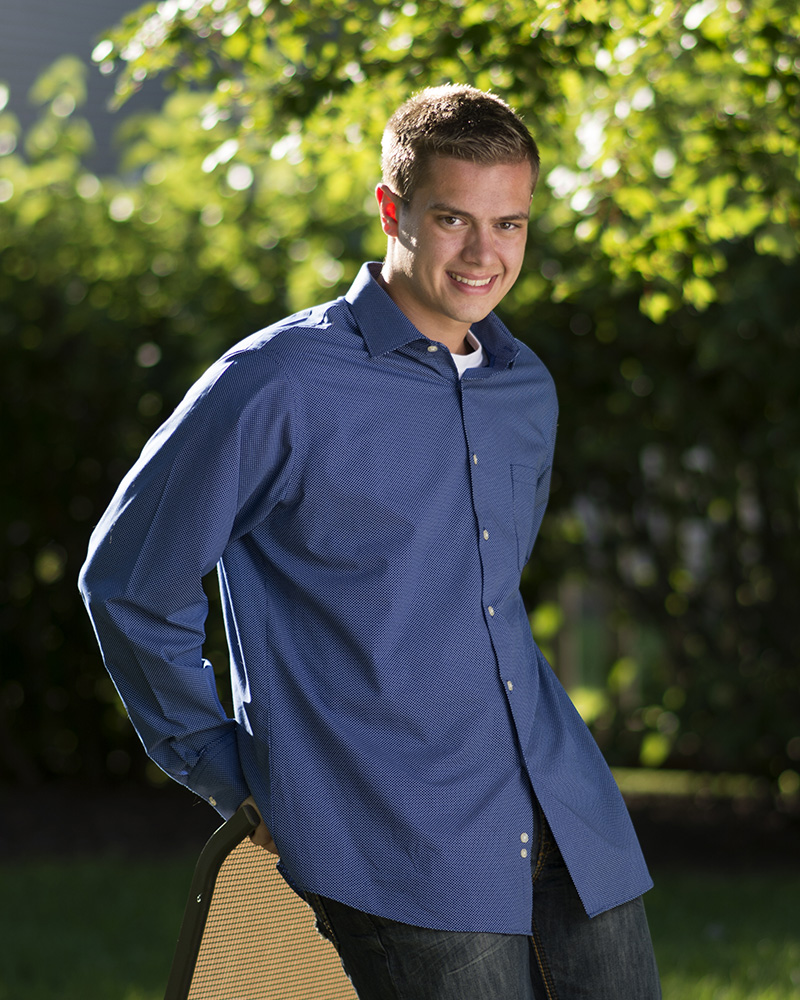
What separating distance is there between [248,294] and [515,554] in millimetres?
3793

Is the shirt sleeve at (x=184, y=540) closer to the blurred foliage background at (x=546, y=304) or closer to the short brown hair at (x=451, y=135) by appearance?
the short brown hair at (x=451, y=135)

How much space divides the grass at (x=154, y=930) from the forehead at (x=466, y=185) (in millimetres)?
2794

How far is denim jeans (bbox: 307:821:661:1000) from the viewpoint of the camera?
1812 mm

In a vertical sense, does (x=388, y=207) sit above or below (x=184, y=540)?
above

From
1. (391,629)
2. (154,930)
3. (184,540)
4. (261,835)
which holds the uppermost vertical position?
(184,540)

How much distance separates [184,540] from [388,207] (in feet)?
2.12

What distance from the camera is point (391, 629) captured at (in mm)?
1860

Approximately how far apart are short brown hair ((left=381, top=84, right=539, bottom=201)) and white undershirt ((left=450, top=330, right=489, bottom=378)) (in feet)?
0.92

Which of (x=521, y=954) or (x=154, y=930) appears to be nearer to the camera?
(x=521, y=954)

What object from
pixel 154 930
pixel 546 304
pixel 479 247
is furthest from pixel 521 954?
pixel 546 304

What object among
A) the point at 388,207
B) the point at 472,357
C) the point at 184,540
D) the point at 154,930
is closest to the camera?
the point at 184,540

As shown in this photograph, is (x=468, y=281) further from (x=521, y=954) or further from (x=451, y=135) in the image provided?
(x=521, y=954)

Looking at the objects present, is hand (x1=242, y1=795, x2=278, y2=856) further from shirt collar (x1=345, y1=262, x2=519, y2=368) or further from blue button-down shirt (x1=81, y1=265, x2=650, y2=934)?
shirt collar (x1=345, y1=262, x2=519, y2=368)

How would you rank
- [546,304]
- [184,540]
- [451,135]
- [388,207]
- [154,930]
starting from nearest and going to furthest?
[184,540] < [451,135] < [388,207] < [154,930] < [546,304]
